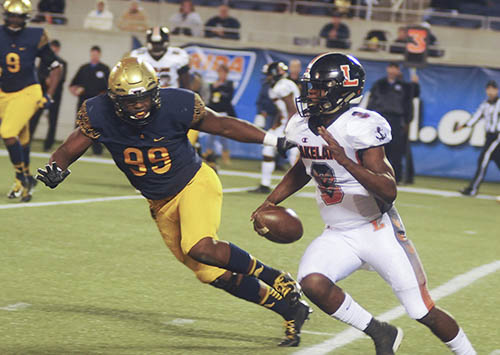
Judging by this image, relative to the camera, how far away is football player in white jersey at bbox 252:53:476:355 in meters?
4.27

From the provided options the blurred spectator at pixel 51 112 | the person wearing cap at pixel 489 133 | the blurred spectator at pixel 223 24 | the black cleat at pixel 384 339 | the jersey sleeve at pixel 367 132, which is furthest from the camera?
the blurred spectator at pixel 223 24

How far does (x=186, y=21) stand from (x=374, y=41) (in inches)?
144

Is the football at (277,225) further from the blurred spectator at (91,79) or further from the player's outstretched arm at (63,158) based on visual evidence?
the blurred spectator at (91,79)

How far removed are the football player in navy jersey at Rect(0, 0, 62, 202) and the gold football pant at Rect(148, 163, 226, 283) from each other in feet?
15.2

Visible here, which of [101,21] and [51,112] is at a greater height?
[101,21]

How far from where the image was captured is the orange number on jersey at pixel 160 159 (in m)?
4.91

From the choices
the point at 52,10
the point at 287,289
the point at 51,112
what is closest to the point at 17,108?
the point at 287,289

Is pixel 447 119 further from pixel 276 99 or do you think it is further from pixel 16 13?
pixel 16 13

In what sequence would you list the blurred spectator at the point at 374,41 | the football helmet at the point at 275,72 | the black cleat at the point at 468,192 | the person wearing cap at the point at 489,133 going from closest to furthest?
1. the football helmet at the point at 275,72
2. the person wearing cap at the point at 489,133
3. the black cleat at the point at 468,192
4. the blurred spectator at the point at 374,41

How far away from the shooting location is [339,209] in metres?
4.48

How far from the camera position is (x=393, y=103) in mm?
13641

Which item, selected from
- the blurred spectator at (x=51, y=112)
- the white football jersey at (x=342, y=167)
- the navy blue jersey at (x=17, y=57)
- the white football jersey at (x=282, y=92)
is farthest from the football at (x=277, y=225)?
the blurred spectator at (x=51, y=112)

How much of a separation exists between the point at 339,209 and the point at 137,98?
1186mm

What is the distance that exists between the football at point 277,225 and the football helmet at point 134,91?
804 millimetres
